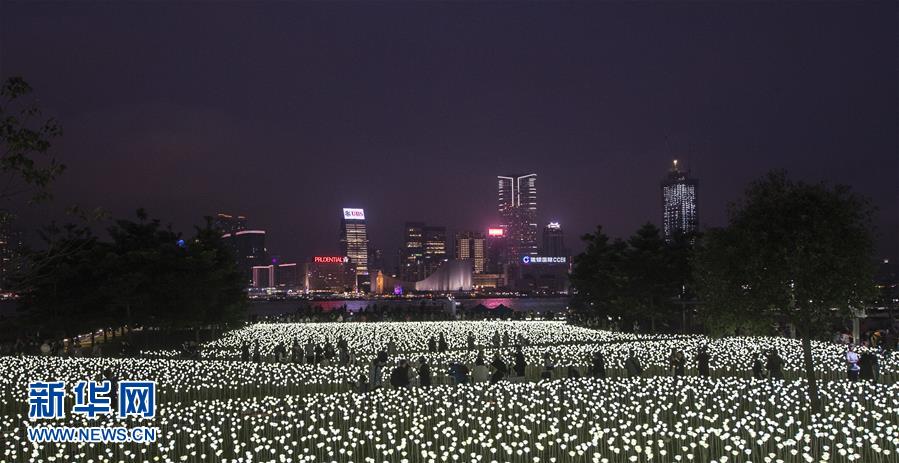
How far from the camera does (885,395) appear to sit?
19469 millimetres

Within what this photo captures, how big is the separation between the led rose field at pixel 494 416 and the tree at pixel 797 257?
2322 mm

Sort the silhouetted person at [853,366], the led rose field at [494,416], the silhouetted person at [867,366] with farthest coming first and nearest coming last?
the silhouetted person at [853,366], the silhouetted person at [867,366], the led rose field at [494,416]

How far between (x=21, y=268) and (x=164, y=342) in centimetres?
3888

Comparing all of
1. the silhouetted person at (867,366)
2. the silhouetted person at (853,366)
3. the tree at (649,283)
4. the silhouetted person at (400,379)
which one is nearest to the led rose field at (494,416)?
the silhouetted person at (400,379)

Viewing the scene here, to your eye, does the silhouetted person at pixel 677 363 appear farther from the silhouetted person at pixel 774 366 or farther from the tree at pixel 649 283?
the tree at pixel 649 283

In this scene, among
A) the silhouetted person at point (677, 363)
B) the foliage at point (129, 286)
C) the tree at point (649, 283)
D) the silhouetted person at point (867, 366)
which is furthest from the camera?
the tree at point (649, 283)

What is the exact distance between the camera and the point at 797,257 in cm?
1842

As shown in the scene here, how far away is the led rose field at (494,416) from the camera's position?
1475 cm

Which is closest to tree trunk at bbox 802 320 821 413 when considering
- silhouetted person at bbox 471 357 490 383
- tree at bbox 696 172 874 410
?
tree at bbox 696 172 874 410

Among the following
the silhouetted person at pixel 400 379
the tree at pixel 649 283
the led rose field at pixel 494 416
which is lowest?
the led rose field at pixel 494 416

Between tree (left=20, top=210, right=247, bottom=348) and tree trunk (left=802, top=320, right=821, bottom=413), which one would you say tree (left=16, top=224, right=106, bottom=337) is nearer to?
tree (left=20, top=210, right=247, bottom=348)

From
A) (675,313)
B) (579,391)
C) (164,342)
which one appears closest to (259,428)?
(579,391)

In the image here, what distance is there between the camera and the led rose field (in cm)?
1475

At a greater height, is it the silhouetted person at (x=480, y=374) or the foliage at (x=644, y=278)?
the foliage at (x=644, y=278)
